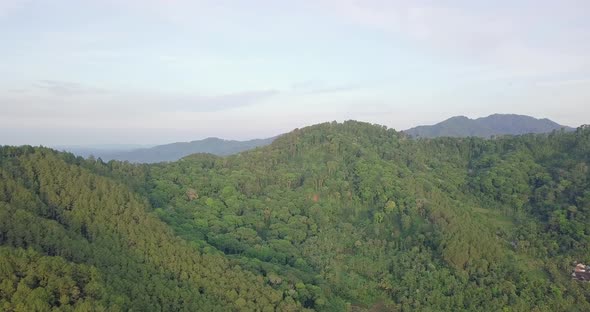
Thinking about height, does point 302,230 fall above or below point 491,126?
below

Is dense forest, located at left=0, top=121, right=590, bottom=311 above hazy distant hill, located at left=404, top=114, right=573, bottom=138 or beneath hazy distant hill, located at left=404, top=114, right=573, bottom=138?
beneath

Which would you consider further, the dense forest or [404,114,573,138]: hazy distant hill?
[404,114,573,138]: hazy distant hill

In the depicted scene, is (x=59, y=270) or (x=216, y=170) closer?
(x=59, y=270)

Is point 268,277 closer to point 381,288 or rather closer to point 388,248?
point 381,288

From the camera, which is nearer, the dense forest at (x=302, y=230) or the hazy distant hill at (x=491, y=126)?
the dense forest at (x=302, y=230)

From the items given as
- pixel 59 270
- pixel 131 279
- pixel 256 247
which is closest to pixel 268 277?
pixel 256 247
